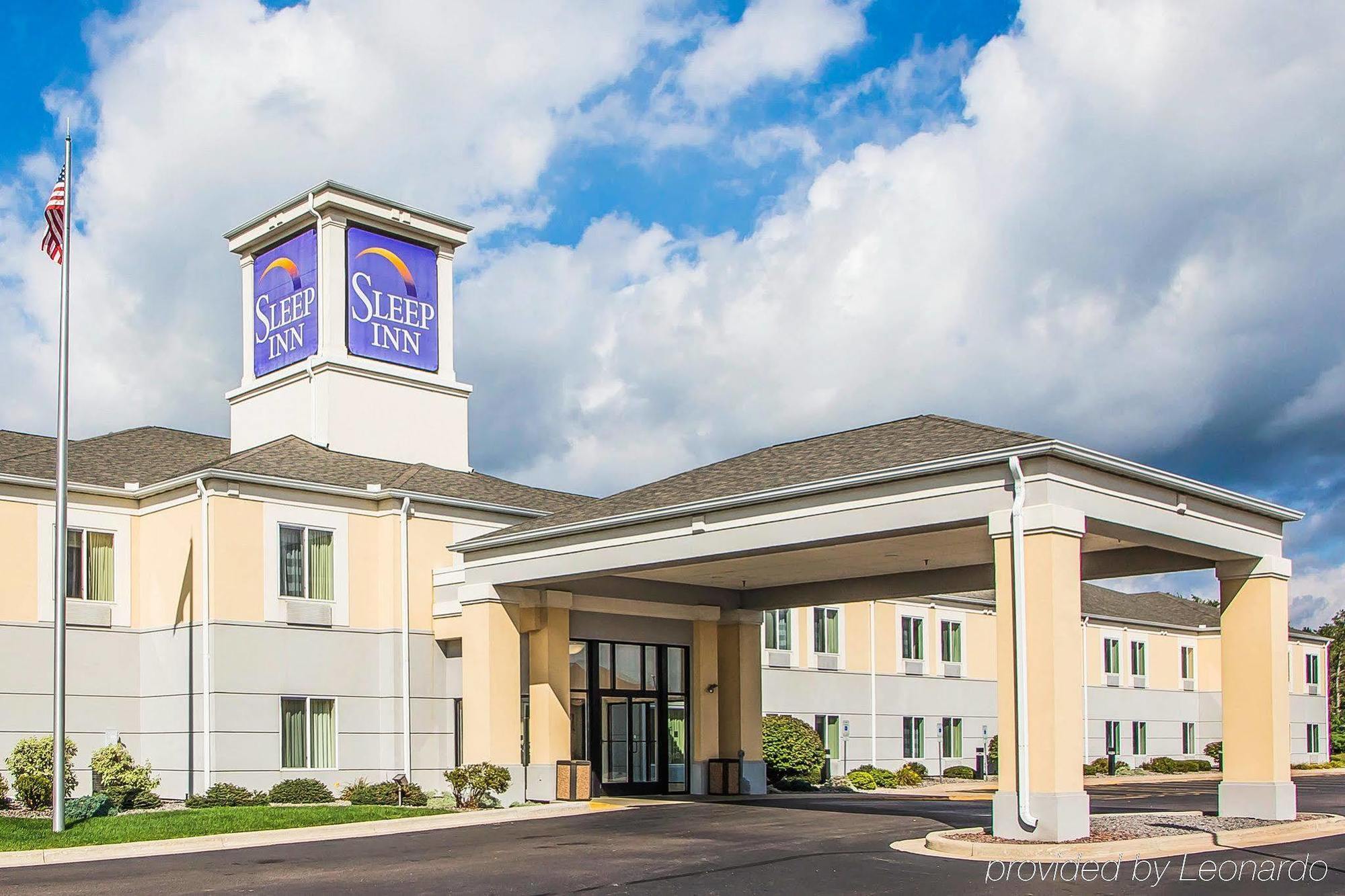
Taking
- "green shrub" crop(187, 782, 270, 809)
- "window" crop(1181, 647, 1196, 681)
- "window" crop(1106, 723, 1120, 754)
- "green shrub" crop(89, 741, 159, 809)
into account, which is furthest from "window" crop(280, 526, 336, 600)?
"window" crop(1181, 647, 1196, 681)

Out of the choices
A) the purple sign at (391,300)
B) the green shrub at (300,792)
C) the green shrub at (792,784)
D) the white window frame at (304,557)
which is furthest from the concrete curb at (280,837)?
the purple sign at (391,300)

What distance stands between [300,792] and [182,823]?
16.7 ft

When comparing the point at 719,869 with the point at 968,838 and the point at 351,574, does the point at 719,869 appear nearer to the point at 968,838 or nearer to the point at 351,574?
the point at 968,838

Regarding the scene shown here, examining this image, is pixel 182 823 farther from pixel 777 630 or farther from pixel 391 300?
pixel 777 630

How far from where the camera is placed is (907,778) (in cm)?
4050

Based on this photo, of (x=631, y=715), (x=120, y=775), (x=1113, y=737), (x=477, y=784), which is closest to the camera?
(x=477, y=784)

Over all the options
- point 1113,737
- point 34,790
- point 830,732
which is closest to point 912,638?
point 830,732

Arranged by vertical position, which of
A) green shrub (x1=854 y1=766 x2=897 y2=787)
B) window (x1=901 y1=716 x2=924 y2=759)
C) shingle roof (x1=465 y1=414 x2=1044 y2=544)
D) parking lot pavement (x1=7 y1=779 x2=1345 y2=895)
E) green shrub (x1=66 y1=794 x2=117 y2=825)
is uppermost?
shingle roof (x1=465 y1=414 x2=1044 y2=544)

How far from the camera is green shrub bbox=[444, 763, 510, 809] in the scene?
Answer: 2512cm

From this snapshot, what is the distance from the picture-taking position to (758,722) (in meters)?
31.5

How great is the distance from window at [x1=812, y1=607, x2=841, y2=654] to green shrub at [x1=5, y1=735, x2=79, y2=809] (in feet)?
71.1

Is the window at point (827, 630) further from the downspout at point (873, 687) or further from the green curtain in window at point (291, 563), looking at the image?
the green curtain in window at point (291, 563)

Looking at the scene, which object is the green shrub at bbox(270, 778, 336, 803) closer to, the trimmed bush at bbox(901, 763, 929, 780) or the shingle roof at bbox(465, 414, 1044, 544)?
the shingle roof at bbox(465, 414, 1044, 544)

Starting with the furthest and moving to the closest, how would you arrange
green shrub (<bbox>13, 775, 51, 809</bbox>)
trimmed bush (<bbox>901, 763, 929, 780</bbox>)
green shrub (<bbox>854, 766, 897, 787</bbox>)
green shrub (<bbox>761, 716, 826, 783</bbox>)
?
1. trimmed bush (<bbox>901, 763, 929, 780</bbox>)
2. green shrub (<bbox>854, 766, 897, 787</bbox>)
3. green shrub (<bbox>761, 716, 826, 783</bbox>)
4. green shrub (<bbox>13, 775, 51, 809</bbox>)
